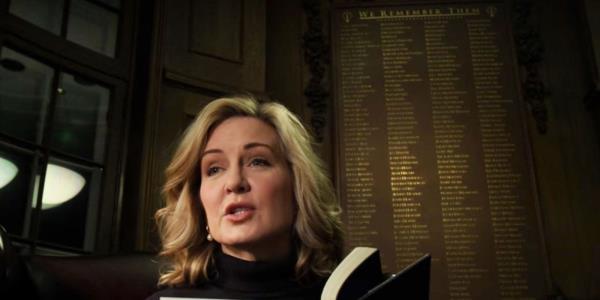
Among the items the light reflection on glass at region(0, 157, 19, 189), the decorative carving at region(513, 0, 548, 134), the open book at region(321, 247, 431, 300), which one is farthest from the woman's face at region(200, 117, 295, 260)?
the decorative carving at region(513, 0, 548, 134)

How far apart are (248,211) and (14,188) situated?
155 centimetres

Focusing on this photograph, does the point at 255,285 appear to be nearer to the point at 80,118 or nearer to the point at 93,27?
the point at 80,118

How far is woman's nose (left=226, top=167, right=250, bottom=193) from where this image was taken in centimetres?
139

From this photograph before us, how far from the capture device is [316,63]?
361 cm

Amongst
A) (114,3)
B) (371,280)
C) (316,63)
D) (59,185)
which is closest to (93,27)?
(114,3)

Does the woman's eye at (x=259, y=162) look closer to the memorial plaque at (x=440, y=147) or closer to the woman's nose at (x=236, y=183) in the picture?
the woman's nose at (x=236, y=183)

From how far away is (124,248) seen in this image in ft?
9.41

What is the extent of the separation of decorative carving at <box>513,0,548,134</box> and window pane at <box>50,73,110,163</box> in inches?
92.4

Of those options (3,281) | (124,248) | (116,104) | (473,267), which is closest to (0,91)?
(116,104)

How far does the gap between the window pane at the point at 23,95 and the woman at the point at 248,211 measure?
1256mm

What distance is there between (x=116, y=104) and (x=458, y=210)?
189 centimetres

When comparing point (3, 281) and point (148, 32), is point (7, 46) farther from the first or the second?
point (3, 281)

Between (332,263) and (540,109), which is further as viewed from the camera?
(540,109)

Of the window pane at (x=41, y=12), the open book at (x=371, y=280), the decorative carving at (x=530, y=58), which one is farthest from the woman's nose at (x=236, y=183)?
the decorative carving at (x=530, y=58)
